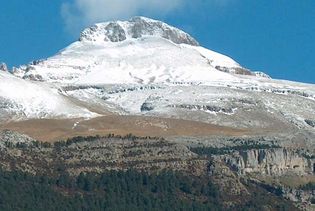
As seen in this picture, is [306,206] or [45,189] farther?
[306,206]

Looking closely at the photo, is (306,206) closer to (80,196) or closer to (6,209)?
(80,196)

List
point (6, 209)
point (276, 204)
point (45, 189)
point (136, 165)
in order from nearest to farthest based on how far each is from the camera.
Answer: point (6, 209), point (45, 189), point (276, 204), point (136, 165)

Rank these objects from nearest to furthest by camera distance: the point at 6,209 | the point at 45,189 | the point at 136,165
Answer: the point at 6,209, the point at 45,189, the point at 136,165

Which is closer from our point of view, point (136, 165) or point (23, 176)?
point (23, 176)

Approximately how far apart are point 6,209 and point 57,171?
26.3 metres

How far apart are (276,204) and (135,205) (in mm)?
20878

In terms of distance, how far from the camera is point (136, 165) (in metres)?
199

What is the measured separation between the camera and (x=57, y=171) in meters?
188

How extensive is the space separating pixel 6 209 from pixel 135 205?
20780 millimetres

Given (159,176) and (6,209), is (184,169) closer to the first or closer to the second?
(159,176)

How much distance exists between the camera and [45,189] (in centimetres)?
17488

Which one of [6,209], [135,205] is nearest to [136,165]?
[135,205]

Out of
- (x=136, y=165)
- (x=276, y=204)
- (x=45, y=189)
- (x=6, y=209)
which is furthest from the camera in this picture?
(x=136, y=165)

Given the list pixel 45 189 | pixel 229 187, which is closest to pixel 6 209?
pixel 45 189
